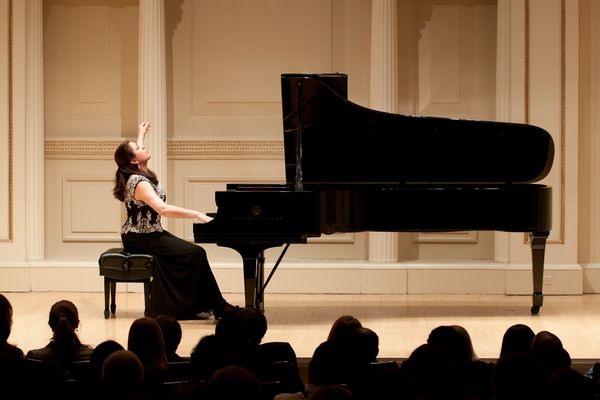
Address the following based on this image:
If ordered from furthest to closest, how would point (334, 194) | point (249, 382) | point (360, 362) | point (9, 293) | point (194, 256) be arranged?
1. point (9, 293)
2. point (194, 256)
3. point (334, 194)
4. point (360, 362)
5. point (249, 382)

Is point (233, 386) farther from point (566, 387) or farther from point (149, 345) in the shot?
point (149, 345)

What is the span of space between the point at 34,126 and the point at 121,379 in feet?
18.2

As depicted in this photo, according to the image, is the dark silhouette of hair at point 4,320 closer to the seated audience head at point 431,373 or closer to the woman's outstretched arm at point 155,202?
the seated audience head at point 431,373

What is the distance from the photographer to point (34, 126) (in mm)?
8383

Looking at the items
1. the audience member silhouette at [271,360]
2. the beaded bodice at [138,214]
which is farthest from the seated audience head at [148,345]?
the beaded bodice at [138,214]

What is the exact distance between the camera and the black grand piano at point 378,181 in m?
6.31

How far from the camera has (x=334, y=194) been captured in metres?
6.41

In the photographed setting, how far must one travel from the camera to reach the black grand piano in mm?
6309

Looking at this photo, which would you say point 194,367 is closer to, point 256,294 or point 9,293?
point 256,294

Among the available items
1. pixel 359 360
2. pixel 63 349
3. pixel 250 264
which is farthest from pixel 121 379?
pixel 250 264

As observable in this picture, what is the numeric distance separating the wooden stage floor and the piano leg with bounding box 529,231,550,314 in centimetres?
11

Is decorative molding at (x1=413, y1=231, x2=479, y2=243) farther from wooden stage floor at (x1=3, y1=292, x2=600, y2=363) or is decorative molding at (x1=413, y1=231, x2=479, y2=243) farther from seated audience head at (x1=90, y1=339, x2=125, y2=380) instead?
seated audience head at (x1=90, y1=339, x2=125, y2=380)

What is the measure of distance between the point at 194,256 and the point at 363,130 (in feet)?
4.57

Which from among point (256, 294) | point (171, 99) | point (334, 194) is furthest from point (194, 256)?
point (171, 99)
